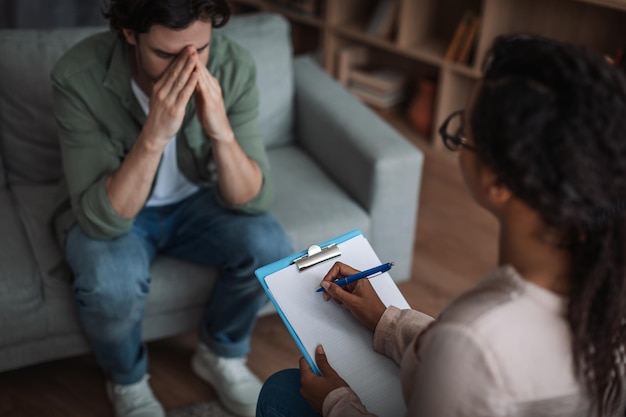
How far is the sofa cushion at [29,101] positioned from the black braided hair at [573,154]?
4.37 feet

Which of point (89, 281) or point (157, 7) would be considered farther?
point (89, 281)

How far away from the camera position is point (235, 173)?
5.35 ft

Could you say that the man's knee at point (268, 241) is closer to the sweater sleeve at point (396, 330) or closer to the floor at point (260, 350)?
the floor at point (260, 350)

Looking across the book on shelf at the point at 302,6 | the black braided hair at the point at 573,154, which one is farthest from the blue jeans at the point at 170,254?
the book on shelf at the point at 302,6

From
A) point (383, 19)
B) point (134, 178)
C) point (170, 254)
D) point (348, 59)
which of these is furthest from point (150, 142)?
point (348, 59)

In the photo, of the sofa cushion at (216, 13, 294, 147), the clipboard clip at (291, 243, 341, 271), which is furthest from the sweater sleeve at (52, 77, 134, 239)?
the sofa cushion at (216, 13, 294, 147)

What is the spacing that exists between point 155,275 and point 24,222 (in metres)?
0.37

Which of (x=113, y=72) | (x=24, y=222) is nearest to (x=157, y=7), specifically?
(x=113, y=72)

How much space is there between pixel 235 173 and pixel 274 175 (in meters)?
0.45

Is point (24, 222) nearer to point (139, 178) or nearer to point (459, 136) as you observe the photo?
point (139, 178)

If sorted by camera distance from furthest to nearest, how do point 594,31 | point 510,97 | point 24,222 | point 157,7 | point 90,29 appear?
point 594,31 → point 90,29 → point 24,222 → point 157,7 → point 510,97

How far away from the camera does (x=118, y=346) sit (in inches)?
65.5

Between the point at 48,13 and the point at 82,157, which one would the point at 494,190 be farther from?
the point at 48,13

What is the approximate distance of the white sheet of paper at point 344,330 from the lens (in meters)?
1.15
